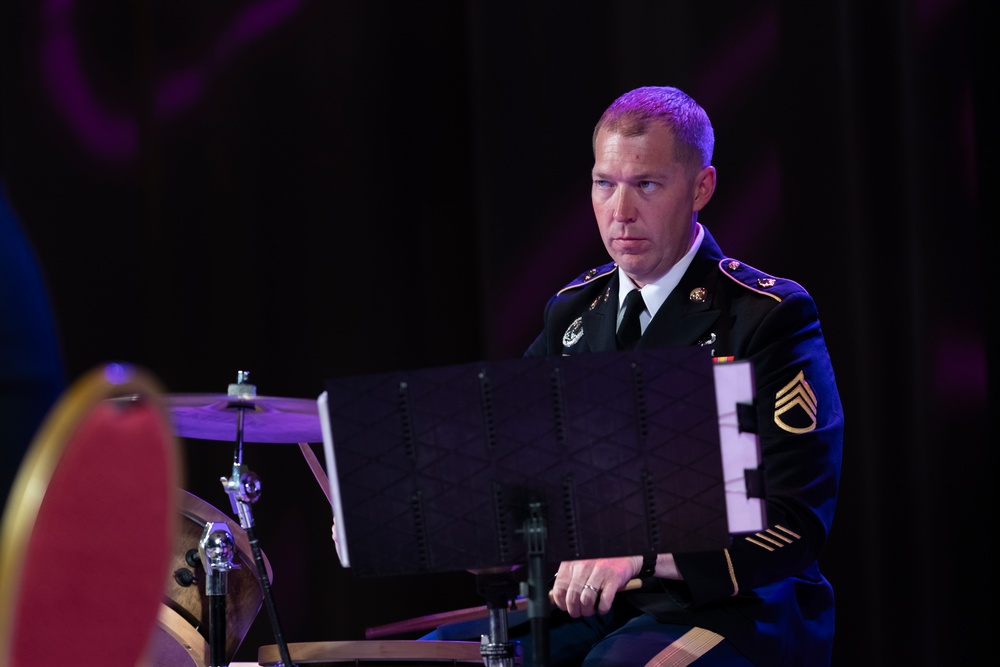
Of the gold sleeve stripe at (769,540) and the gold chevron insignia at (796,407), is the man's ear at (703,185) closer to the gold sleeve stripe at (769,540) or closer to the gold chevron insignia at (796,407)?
the gold chevron insignia at (796,407)

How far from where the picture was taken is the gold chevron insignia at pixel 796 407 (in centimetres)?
212

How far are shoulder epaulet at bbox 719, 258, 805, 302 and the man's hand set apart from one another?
0.65 metres

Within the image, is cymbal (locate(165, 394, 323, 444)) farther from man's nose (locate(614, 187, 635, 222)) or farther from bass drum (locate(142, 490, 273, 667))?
man's nose (locate(614, 187, 635, 222))

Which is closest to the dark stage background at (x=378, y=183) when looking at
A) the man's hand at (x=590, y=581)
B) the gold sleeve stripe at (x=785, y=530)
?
the gold sleeve stripe at (x=785, y=530)

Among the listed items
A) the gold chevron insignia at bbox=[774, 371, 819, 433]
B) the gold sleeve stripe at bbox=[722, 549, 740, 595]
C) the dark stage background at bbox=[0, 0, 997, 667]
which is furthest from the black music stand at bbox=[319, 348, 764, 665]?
the dark stage background at bbox=[0, 0, 997, 667]

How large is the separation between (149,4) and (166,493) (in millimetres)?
2797

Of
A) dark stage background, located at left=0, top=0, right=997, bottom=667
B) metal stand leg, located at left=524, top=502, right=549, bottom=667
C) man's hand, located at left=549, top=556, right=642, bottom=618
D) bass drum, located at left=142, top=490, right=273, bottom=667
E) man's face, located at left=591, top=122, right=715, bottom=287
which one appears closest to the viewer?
metal stand leg, located at left=524, top=502, right=549, bottom=667

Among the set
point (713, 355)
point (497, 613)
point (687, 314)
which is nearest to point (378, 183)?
point (687, 314)

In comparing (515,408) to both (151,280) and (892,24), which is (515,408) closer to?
(892,24)

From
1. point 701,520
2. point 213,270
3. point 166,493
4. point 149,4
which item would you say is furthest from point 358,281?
point 166,493

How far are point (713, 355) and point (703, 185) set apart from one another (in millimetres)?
491

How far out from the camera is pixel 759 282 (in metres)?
2.32

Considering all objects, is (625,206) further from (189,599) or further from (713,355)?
(189,599)

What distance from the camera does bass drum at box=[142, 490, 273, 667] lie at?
2.24m
